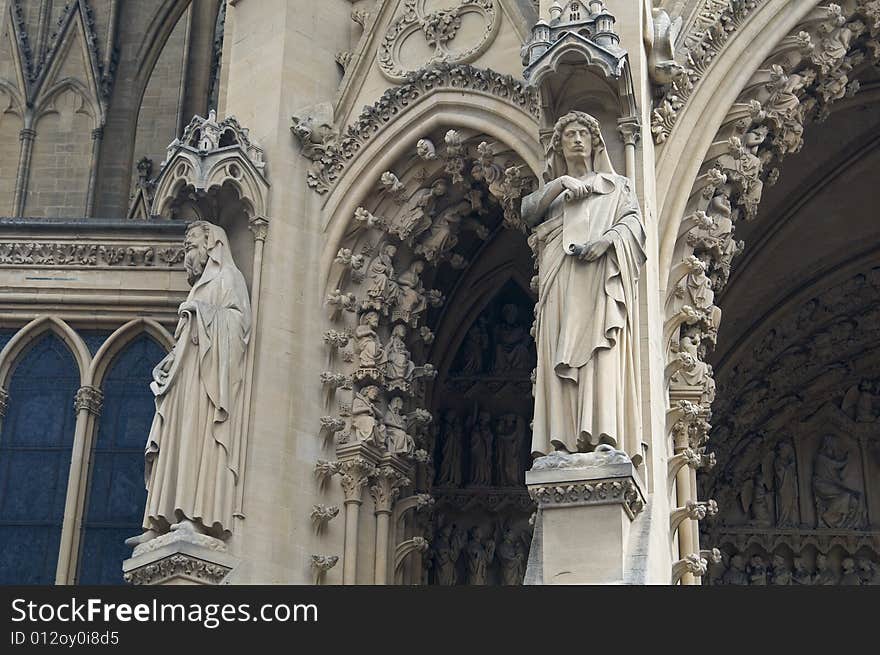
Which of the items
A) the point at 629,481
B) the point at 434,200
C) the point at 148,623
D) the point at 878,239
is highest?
the point at 878,239

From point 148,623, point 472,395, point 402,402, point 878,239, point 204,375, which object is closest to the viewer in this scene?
point 148,623

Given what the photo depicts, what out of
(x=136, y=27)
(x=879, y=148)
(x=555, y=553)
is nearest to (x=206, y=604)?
(x=555, y=553)

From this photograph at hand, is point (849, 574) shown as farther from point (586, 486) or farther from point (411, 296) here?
point (586, 486)

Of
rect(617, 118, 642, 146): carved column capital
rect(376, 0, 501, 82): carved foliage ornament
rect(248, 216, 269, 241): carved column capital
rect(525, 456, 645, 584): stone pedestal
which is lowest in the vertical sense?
rect(525, 456, 645, 584): stone pedestal

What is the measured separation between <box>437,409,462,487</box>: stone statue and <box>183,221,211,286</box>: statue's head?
3.26 m

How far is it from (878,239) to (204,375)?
24.4 ft

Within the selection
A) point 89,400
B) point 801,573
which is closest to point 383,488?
point 89,400

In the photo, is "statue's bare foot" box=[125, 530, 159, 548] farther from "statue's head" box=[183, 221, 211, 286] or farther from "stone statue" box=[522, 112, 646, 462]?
"stone statue" box=[522, 112, 646, 462]

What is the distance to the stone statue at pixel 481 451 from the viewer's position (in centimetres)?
1623

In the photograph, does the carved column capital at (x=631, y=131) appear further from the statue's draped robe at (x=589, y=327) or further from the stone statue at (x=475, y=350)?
the stone statue at (x=475, y=350)

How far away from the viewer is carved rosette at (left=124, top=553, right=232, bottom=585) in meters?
12.9

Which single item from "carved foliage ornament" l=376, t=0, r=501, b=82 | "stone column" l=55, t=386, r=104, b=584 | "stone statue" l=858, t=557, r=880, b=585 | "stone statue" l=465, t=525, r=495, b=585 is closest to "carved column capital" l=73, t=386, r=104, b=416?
"stone column" l=55, t=386, r=104, b=584

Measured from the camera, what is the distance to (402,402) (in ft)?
47.6

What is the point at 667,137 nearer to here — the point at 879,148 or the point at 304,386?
the point at 304,386
